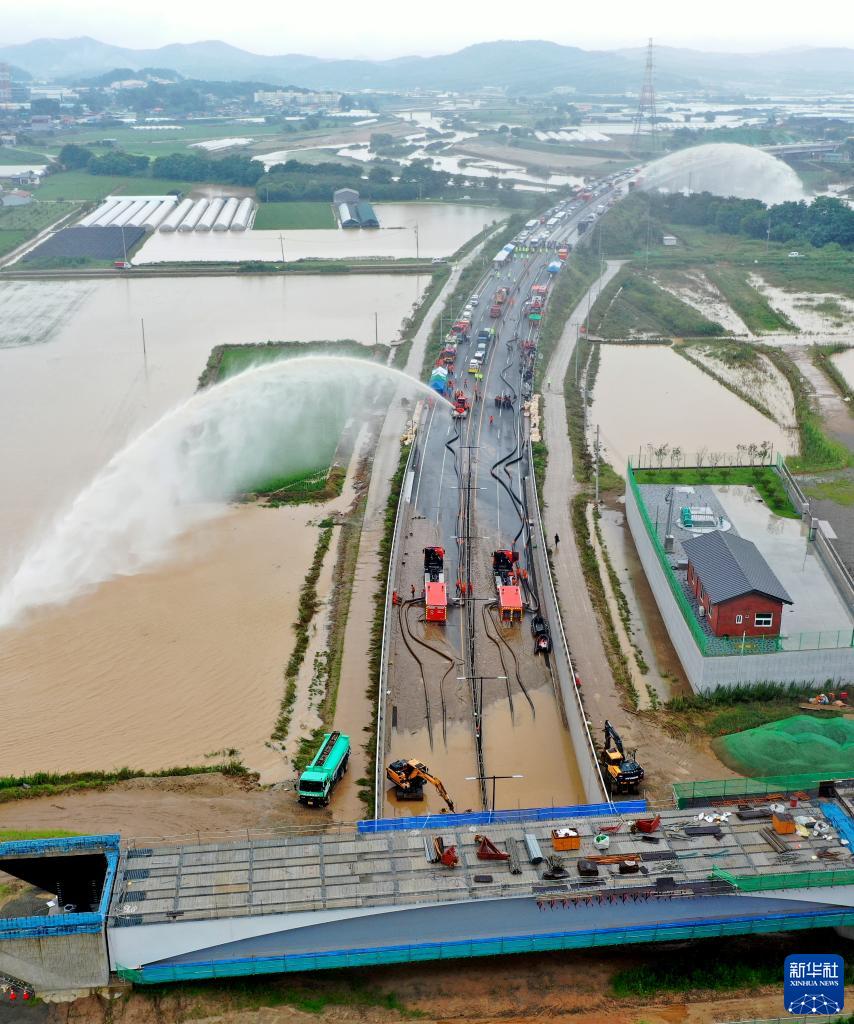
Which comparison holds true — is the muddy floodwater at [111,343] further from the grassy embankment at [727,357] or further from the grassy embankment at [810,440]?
the grassy embankment at [810,440]

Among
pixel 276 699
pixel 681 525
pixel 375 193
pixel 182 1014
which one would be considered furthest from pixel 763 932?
pixel 375 193

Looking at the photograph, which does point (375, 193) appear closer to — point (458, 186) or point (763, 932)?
point (458, 186)

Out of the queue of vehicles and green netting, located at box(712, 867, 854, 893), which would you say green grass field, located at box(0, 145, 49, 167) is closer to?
the queue of vehicles

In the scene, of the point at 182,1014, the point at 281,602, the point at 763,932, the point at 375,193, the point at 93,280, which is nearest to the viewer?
the point at 182,1014

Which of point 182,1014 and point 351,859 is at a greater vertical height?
point 351,859

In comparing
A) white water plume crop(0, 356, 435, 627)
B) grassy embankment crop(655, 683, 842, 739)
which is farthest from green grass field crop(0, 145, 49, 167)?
grassy embankment crop(655, 683, 842, 739)

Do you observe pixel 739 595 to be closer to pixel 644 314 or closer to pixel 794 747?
pixel 794 747

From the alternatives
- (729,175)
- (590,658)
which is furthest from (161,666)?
(729,175)
